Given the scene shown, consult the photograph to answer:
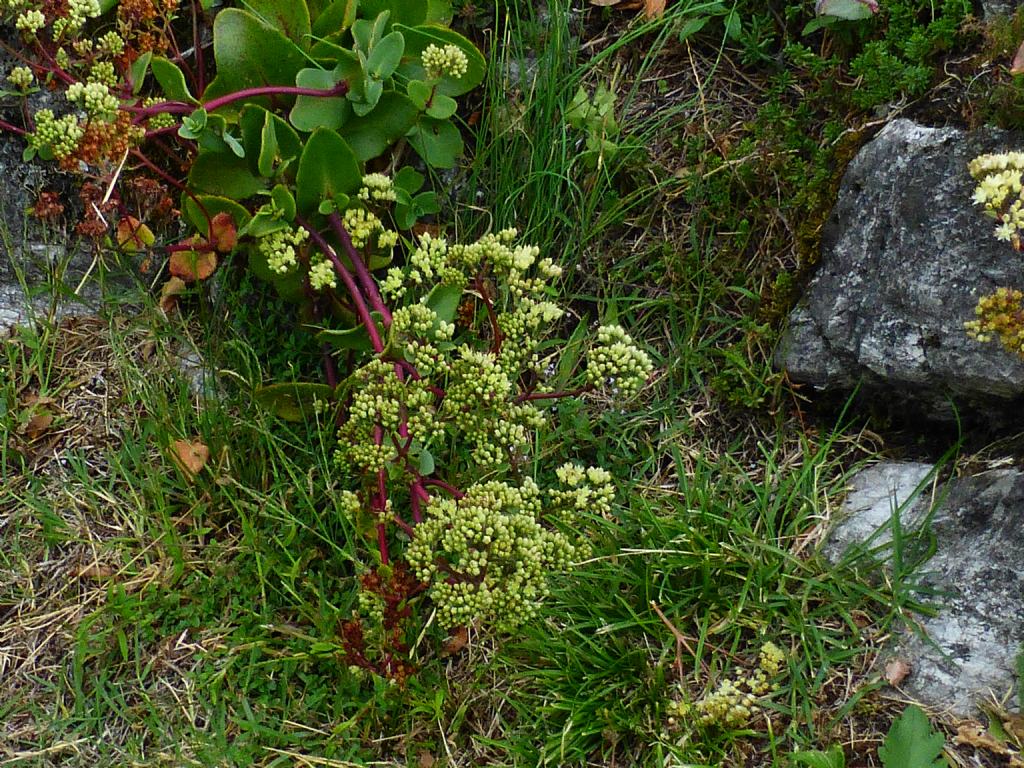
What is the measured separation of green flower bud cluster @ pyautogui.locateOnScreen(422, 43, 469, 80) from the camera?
310 cm

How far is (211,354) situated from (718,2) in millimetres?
2074

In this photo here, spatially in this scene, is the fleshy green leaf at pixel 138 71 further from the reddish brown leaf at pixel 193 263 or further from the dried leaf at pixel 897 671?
the dried leaf at pixel 897 671

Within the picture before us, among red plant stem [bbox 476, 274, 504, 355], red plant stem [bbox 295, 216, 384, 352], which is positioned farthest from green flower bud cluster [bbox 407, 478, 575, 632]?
red plant stem [bbox 295, 216, 384, 352]

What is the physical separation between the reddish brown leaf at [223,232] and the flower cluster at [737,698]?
1971 mm

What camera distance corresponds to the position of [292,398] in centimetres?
324

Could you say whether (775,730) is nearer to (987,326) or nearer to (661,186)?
(987,326)

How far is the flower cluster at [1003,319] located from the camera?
8.27 feet

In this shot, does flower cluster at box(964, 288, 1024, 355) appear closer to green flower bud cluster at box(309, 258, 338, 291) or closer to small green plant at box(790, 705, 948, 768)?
small green plant at box(790, 705, 948, 768)

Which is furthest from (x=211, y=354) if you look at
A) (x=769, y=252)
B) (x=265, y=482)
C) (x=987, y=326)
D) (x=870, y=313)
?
(x=987, y=326)

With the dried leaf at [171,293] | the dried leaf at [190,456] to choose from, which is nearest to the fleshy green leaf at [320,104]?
the dried leaf at [171,293]

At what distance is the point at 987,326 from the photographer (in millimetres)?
2547

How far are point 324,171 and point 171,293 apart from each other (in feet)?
2.47

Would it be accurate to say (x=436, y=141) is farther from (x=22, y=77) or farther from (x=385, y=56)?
(x=22, y=77)

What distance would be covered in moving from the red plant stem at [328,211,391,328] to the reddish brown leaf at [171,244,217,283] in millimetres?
450
